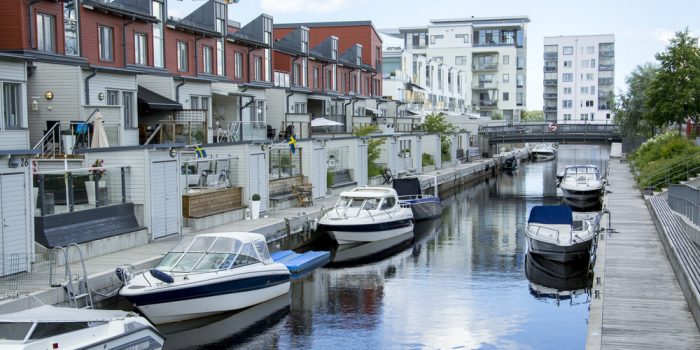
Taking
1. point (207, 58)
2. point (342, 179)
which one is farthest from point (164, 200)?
point (207, 58)

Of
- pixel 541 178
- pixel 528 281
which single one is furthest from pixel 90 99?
pixel 541 178

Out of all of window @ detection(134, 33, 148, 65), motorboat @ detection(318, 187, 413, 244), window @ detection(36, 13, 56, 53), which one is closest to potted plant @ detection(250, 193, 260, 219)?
motorboat @ detection(318, 187, 413, 244)

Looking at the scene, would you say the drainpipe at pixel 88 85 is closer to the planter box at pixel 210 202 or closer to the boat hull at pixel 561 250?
the planter box at pixel 210 202

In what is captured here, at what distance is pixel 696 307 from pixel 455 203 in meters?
38.5

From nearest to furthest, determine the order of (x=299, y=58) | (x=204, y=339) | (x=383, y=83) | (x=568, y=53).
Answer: (x=204, y=339), (x=299, y=58), (x=383, y=83), (x=568, y=53)

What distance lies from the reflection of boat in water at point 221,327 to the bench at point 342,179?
2209 cm

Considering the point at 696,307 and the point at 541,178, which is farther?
the point at 541,178

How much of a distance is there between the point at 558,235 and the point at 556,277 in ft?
7.41

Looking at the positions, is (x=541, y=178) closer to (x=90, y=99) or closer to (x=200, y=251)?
(x=90, y=99)

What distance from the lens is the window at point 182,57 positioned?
149ft

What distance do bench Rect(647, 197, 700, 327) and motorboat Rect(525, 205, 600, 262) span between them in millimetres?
2552

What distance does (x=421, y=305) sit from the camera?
24.8 meters

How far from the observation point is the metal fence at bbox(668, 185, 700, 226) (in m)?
26.1

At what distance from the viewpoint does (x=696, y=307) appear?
59.4 feet
